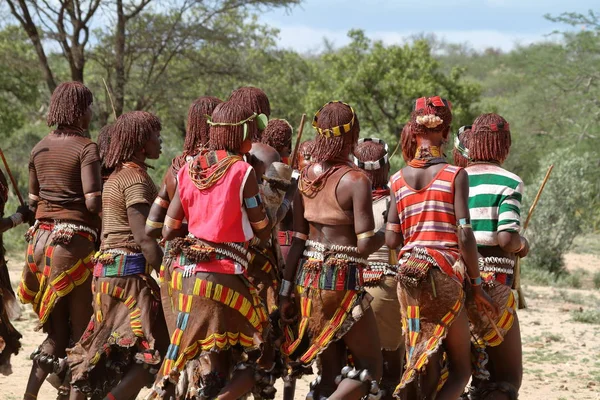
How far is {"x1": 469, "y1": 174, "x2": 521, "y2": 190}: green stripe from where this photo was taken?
15.5 feet

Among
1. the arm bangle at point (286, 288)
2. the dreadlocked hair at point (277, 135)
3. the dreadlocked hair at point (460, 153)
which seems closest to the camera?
the arm bangle at point (286, 288)

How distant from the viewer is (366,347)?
4695mm

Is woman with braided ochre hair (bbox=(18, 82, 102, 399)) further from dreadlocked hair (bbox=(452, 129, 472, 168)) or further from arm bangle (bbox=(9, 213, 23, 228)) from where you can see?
dreadlocked hair (bbox=(452, 129, 472, 168))

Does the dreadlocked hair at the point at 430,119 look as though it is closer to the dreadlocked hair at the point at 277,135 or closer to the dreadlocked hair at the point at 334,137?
the dreadlocked hair at the point at 334,137

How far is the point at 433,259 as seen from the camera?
4.46m

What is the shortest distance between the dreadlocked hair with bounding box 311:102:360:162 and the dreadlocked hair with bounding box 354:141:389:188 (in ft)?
2.78

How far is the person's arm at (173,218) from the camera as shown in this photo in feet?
15.0

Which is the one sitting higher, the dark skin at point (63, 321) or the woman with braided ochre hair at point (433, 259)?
the woman with braided ochre hair at point (433, 259)

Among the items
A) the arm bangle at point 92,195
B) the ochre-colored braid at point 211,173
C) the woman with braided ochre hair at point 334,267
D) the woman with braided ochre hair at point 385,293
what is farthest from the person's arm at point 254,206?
the arm bangle at point 92,195

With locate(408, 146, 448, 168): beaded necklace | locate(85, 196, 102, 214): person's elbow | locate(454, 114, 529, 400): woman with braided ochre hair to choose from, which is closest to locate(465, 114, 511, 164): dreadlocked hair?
locate(454, 114, 529, 400): woman with braided ochre hair

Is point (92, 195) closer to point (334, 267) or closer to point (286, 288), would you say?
point (286, 288)

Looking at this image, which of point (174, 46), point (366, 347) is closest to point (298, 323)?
point (366, 347)

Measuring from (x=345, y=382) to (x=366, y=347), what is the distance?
225 mm

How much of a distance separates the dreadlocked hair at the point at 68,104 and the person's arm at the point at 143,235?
0.96 metres
